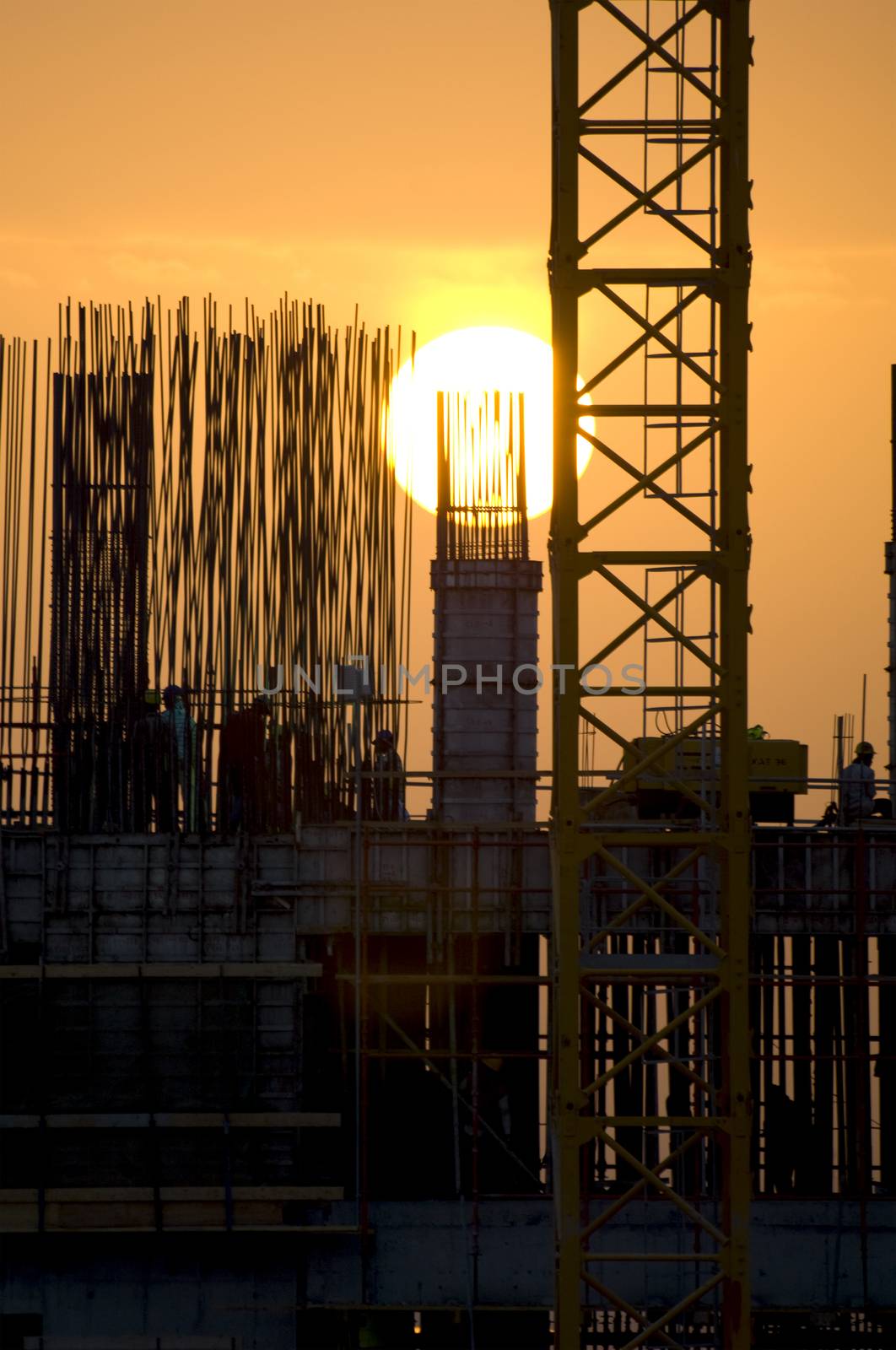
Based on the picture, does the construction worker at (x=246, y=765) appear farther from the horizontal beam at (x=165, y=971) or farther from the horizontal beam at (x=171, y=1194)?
the horizontal beam at (x=171, y=1194)

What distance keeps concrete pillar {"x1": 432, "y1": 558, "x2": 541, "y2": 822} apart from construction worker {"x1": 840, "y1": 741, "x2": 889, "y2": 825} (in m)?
3.73

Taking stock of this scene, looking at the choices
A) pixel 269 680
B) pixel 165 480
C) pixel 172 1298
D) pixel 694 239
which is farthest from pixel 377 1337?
pixel 694 239

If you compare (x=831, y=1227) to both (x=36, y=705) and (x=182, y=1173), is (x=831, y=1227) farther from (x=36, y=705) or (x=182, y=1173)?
(x=36, y=705)

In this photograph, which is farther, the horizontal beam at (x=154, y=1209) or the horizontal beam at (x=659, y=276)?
the horizontal beam at (x=154, y=1209)

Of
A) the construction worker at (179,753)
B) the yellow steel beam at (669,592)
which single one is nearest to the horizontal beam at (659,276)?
the yellow steel beam at (669,592)

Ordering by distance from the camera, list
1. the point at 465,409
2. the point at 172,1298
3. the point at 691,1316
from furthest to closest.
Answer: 1. the point at 465,409
2. the point at 172,1298
3. the point at 691,1316

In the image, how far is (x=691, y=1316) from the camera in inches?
810

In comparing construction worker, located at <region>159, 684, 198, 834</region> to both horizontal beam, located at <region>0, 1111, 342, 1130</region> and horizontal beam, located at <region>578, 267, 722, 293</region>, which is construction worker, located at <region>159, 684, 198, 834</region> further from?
horizontal beam, located at <region>578, 267, 722, 293</region>

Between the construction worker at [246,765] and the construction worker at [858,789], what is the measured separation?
660 cm

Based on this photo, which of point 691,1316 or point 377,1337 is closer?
point 691,1316

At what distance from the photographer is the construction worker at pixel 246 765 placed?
22.8 meters

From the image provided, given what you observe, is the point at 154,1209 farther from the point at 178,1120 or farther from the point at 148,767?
the point at 148,767

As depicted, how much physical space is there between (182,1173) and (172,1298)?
53.9 inches

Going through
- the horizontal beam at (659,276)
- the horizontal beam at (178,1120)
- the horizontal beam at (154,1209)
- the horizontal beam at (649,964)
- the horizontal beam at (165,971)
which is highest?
the horizontal beam at (659,276)
